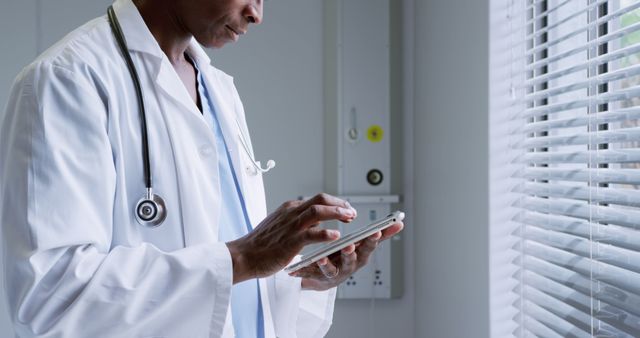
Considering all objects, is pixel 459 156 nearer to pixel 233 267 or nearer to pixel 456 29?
pixel 456 29

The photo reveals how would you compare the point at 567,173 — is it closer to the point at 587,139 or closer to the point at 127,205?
the point at 587,139

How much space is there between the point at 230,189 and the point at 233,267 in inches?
11.2

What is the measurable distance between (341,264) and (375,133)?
1390 millimetres

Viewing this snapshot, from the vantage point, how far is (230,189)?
118 cm

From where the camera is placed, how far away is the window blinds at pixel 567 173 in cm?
117

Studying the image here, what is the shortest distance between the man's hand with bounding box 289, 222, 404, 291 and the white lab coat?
0.22 metres

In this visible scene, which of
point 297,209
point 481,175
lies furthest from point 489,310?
point 297,209

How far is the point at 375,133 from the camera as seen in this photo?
246cm

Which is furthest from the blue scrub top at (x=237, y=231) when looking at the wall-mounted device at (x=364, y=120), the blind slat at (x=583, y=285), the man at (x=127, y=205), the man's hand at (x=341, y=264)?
the wall-mounted device at (x=364, y=120)

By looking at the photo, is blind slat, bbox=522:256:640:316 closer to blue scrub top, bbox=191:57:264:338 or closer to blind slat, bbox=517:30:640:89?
blind slat, bbox=517:30:640:89

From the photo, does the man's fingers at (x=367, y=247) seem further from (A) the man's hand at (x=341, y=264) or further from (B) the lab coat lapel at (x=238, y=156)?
(B) the lab coat lapel at (x=238, y=156)

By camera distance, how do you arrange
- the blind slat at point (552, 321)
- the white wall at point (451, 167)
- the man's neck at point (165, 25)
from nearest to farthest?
the man's neck at point (165, 25) → the blind slat at point (552, 321) → the white wall at point (451, 167)

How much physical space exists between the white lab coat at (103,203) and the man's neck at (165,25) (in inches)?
1.7

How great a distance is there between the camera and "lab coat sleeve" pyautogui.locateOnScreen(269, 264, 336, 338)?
48.4 inches
